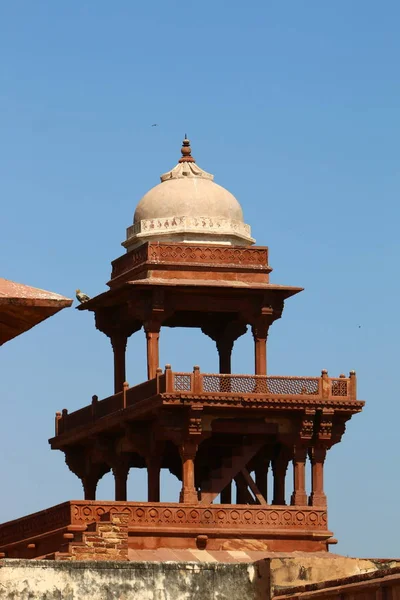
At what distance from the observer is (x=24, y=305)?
1156cm

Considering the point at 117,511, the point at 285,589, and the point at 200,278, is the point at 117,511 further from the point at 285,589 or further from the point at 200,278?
the point at 285,589

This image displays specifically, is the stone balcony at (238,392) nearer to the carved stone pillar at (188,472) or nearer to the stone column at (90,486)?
the carved stone pillar at (188,472)

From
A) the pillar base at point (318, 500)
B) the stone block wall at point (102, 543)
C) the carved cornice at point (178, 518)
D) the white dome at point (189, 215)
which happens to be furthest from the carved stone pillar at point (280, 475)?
the stone block wall at point (102, 543)

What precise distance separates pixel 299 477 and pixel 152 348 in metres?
4.15

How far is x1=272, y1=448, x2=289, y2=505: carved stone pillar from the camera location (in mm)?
45094

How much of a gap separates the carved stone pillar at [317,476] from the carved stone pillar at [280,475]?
129cm

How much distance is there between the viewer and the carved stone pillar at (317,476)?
142 ft

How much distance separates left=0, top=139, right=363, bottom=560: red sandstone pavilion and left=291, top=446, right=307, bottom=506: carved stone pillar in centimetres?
2

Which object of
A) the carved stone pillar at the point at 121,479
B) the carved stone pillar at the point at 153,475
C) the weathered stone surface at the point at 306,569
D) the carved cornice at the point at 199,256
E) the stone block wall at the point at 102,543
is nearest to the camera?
the weathered stone surface at the point at 306,569

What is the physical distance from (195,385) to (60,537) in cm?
567

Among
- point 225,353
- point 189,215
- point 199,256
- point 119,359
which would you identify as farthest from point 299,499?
point 189,215

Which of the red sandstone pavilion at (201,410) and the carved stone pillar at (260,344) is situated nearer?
the red sandstone pavilion at (201,410)

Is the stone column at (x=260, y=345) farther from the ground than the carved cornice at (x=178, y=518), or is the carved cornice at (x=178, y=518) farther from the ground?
the stone column at (x=260, y=345)

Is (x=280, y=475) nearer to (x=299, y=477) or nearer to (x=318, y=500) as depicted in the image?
(x=299, y=477)
